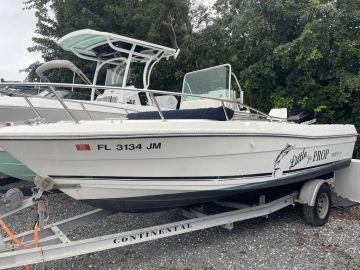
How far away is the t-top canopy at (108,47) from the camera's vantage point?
5.69 meters

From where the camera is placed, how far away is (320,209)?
13.7 feet

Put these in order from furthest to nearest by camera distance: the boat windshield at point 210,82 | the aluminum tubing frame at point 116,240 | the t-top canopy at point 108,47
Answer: the t-top canopy at point 108,47 → the boat windshield at point 210,82 → the aluminum tubing frame at point 116,240

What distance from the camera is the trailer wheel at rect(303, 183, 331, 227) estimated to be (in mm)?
4004

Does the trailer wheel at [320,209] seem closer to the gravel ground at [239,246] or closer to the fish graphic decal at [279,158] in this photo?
the gravel ground at [239,246]

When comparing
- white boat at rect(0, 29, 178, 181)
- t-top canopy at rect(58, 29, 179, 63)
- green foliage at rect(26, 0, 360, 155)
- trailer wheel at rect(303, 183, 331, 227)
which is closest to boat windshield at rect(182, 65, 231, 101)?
white boat at rect(0, 29, 178, 181)

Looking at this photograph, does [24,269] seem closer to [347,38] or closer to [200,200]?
[200,200]

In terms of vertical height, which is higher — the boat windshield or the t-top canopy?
the t-top canopy

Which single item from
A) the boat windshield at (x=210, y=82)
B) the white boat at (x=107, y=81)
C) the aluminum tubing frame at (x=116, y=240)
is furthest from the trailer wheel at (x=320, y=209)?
the white boat at (x=107, y=81)

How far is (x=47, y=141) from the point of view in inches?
114

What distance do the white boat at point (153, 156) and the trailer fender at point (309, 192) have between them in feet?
2.22

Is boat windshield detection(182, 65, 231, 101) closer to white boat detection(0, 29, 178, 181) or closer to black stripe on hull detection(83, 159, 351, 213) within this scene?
white boat detection(0, 29, 178, 181)

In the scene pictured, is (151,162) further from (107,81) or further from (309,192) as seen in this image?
(107,81)

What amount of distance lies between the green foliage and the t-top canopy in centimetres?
201

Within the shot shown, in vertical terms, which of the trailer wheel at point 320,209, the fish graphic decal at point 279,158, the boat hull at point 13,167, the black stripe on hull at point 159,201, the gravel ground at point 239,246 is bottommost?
the gravel ground at point 239,246
